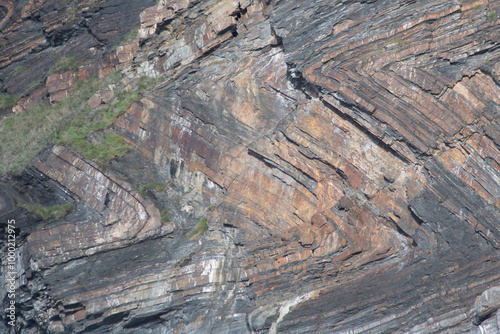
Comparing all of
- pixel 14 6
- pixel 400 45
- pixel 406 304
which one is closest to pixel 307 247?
pixel 406 304

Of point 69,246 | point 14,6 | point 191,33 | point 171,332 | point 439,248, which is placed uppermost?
point 14,6

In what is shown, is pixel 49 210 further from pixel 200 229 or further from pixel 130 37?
pixel 130 37

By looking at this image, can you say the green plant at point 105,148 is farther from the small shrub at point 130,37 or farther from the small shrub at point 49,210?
the small shrub at point 130,37

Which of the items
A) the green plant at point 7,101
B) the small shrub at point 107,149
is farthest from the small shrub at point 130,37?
the green plant at point 7,101

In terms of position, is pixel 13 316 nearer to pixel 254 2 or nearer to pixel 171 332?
pixel 171 332

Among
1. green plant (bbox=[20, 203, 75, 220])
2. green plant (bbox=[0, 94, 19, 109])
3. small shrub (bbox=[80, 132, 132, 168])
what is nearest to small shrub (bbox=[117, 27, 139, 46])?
small shrub (bbox=[80, 132, 132, 168])

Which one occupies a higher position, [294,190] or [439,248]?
[294,190]

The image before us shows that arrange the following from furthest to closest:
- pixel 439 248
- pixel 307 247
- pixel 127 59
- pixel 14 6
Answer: pixel 14 6 < pixel 127 59 < pixel 307 247 < pixel 439 248
